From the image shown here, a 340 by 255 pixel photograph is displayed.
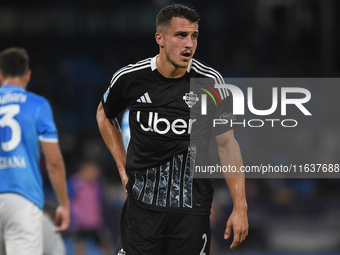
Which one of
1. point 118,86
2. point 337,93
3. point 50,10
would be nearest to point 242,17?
point 337,93

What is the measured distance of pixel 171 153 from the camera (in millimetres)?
3809

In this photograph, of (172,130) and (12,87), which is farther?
(12,87)

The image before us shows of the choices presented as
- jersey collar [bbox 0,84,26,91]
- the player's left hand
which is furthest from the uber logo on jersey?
jersey collar [bbox 0,84,26,91]

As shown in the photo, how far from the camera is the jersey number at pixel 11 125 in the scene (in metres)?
4.83

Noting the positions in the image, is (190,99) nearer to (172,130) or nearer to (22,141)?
(172,130)

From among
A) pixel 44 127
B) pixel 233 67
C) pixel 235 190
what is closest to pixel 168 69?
pixel 235 190

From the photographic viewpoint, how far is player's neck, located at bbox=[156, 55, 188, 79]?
3.89m

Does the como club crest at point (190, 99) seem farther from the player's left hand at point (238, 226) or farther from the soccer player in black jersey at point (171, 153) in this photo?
the player's left hand at point (238, 226)

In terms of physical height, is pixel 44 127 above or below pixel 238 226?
above

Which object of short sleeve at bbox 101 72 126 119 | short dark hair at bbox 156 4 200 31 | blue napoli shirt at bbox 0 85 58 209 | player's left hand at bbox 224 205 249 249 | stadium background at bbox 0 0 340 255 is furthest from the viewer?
stadium background at bbox 0 0 340 255

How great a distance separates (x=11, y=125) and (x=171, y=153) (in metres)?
1.67

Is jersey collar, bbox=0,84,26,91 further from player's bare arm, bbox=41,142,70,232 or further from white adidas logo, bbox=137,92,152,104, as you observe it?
white adidas logo, bbox=137,92,152,104

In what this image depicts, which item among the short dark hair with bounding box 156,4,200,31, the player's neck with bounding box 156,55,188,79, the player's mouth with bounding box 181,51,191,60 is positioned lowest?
the player's neck with bounding box 156,55,188,79

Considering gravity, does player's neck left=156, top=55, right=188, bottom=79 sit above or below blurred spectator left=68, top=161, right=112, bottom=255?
above
